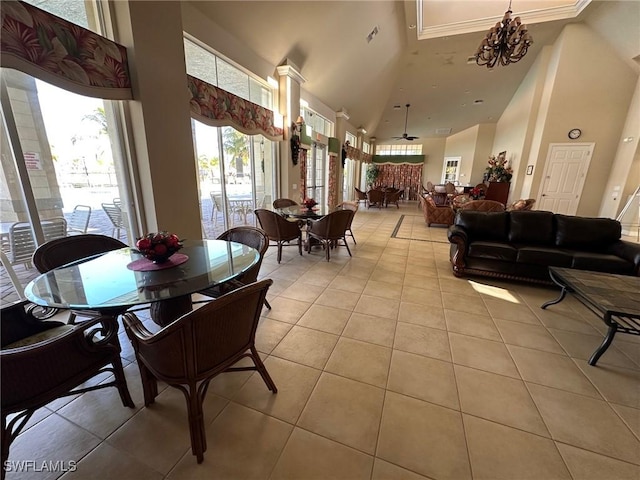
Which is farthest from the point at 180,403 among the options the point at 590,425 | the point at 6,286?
the point at 590,425

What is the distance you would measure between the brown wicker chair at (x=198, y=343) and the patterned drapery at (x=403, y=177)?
13.6 meters

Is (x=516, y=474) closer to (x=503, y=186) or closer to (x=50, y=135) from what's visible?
(x=50, y=135)

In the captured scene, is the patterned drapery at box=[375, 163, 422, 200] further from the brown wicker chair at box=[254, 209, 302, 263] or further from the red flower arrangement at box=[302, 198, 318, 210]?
the brown wicker chair at box=[254, 209, 302, 263]

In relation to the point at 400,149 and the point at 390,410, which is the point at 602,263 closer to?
the point at 390,410

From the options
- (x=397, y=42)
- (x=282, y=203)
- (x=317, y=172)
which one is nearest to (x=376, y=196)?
(x=317, y=172)

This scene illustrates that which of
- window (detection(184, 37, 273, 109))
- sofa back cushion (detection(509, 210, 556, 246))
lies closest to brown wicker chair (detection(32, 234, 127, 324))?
window (detection(184, 37, 273, 109))

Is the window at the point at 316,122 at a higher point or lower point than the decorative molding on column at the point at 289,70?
lower

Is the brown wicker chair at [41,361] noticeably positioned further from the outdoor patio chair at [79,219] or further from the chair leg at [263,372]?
the outdoor patio chair at [79,219]

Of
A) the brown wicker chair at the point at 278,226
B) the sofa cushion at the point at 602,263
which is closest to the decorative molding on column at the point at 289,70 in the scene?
the brown wicker chair at the point at 278,226

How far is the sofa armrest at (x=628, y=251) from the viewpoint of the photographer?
9.02 feet

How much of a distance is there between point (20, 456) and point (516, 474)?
2.33 m

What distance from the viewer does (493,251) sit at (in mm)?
3201

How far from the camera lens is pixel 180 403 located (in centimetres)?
154

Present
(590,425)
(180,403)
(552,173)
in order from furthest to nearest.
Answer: (552,173)
(180,403)
(590,425)
